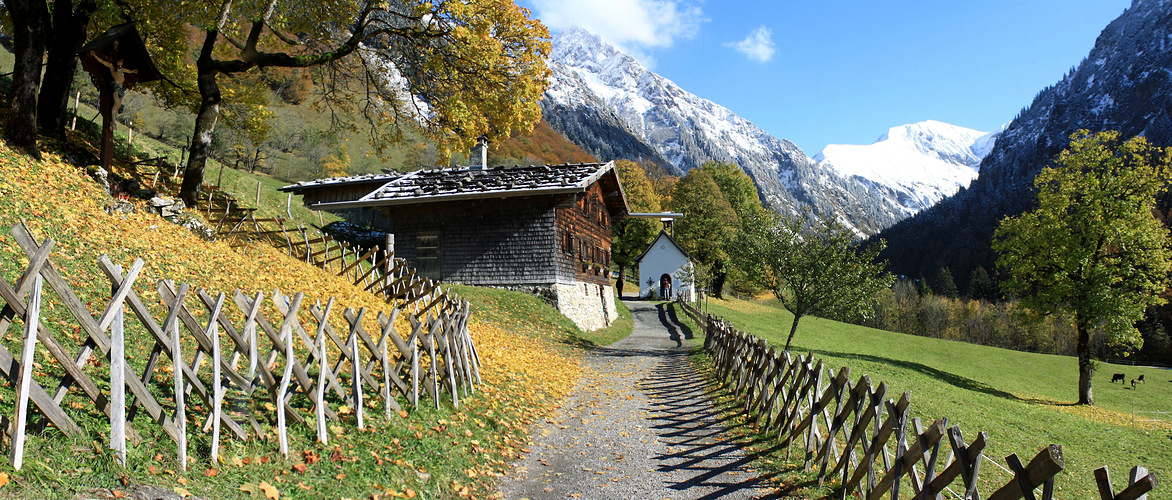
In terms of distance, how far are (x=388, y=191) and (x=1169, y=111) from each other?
670 ft

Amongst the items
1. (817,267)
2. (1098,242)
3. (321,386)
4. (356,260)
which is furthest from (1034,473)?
(1098,242)

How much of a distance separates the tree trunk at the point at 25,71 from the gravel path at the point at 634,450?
1488 centimetres

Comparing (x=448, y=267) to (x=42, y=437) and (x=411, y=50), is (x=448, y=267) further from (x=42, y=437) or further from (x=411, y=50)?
(x=42, y=437)

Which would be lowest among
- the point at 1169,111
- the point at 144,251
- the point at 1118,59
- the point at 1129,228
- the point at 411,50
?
the point at 144,251

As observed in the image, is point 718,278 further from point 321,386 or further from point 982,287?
point 982,287

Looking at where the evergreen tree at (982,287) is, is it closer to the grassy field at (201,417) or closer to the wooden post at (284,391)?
the grassy field at (201,417)

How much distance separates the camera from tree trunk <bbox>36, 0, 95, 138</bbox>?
16.5 metres

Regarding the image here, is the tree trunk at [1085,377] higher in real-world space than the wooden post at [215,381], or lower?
lower

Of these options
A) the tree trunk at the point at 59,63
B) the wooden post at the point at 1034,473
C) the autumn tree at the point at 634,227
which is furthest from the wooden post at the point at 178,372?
the autumn tree at the point at 634,227

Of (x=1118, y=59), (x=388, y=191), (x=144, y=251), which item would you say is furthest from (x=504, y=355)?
(x=1118, y=59)

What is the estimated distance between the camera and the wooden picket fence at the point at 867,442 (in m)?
4.21

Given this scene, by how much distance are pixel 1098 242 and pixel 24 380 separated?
109 feet

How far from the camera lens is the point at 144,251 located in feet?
35.6

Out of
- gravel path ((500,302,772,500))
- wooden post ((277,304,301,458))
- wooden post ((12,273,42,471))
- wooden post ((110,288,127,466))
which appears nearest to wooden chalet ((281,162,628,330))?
gravel path ((500,302,772,500))
